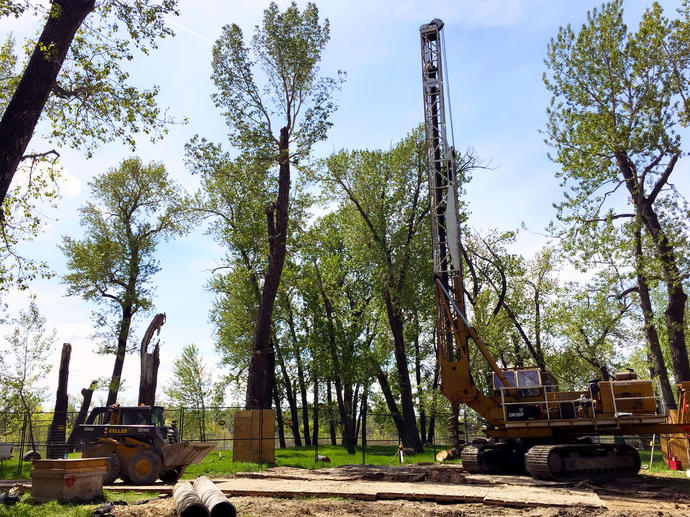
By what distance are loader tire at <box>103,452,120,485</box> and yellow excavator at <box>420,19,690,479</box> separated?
30.7 feet

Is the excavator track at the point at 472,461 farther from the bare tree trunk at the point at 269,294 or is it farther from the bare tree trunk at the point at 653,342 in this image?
the bare tree trunk at the point at 653,342

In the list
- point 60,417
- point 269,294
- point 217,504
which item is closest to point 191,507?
point 217,504

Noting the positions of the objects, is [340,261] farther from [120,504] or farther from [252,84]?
[120,504]

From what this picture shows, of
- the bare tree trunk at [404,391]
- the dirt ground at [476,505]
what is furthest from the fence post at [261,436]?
the bare tree trunk at [404,391]

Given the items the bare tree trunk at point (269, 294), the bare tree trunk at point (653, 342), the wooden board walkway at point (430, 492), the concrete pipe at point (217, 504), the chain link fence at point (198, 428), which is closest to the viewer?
the concrete pipe at point (217, 504)

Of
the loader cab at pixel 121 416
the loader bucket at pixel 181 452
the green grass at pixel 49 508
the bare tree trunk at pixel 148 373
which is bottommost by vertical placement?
the green grass at pixel 49 508

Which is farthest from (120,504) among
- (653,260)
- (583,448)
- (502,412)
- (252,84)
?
(653,260)

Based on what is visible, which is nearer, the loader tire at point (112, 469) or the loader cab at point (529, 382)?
the loader tire at point (112, 469)

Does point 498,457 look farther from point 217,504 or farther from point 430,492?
point 217,504

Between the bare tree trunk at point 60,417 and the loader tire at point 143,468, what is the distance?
5411 millimetres

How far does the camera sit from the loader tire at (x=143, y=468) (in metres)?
15.1

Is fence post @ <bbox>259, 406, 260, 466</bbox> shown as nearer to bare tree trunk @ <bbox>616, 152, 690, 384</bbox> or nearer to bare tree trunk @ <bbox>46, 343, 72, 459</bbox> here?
bare tree trunk @ <bbox>46, 343, 72, 459</bbox>

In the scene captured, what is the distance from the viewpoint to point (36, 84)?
36.0ft

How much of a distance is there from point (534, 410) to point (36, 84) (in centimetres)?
1465
